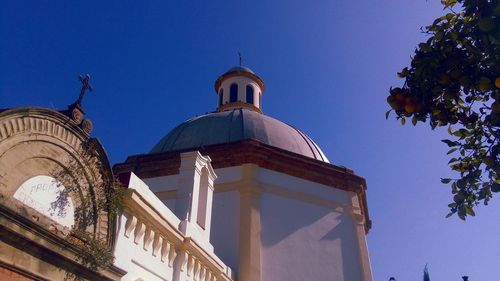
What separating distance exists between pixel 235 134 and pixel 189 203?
6.96 meters

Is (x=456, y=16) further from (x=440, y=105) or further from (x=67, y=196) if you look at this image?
(x=67, y=196)

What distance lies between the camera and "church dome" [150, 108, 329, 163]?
54.7 ft

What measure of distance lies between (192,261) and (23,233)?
4.95 m

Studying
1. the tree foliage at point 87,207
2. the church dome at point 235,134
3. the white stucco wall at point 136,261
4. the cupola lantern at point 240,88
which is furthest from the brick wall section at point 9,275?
the cupola lantern at point 240,88

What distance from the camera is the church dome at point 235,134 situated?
16.7 m

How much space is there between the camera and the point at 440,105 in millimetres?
3486

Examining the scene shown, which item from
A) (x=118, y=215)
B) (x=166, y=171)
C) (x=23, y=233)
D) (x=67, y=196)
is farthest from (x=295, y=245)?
(x=23, y=233)

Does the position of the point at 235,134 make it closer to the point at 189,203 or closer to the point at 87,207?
the point at 189,203

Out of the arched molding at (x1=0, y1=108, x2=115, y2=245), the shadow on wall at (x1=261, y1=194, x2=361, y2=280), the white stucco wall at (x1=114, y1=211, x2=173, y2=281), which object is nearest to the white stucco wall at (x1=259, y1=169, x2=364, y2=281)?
the shadow on wall at (x1=261, y1=194, x2=361, y2=280)

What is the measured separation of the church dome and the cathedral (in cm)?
6

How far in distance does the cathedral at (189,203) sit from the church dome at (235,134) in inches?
2.3

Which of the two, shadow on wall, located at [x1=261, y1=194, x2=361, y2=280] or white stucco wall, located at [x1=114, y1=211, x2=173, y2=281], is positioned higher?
shadow on wall, located at [x1=261, y1=194, x2=361, y2=280]

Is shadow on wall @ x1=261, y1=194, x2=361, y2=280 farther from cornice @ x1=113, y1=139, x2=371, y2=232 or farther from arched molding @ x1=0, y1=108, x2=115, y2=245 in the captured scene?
arched molding @ x1=0, y1=108, x2=115, y2=245

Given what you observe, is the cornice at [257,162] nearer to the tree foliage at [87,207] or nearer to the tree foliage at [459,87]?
the tree foliage at [87,207]
